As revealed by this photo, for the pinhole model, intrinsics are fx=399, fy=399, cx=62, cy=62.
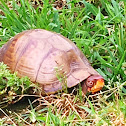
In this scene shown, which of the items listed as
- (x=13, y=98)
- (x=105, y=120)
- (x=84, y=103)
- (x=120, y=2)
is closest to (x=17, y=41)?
(x=13, y=98)

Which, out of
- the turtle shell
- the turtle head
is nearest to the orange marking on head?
the turtle head

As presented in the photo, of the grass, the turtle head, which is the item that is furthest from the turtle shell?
the grass

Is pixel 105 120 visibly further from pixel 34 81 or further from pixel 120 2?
pixel 120 2

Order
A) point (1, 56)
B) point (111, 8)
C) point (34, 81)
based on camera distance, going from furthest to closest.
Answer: point (111, 8), point (1, 56), point (34, 81)

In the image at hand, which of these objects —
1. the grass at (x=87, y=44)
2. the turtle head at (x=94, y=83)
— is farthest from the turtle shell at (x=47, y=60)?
the grass at (x=87, y=44)

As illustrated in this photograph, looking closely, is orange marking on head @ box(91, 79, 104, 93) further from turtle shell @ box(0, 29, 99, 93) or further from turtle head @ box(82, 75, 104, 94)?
turtle shell @ box(0, 29, 99, 93)

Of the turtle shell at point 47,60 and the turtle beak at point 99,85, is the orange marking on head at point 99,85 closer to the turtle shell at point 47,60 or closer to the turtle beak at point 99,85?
the turtle beak at point 99,85

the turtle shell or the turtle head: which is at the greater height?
the turtle shell

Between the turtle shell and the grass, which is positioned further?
the turtle shell
